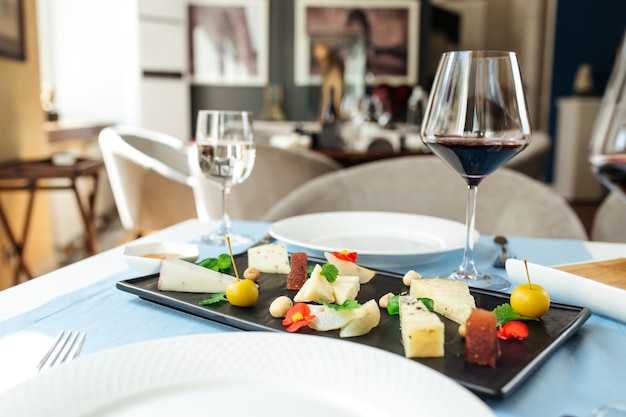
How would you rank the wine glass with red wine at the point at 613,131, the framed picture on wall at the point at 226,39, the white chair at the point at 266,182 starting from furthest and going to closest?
the framed picture on wall at the point at 226,39
the white chair at the point at 266,182
the wine glass with red wine at the point at 613,131

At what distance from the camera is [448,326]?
0.55 m

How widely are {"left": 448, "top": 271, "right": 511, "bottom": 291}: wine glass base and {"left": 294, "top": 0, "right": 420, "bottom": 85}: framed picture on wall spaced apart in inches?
264

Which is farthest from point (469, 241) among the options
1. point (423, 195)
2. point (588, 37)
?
point (588, 37)

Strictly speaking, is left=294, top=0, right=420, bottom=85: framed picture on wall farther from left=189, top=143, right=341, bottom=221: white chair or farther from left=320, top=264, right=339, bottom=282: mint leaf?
left=320, top=264, right=339, bottom=282: mint leaf

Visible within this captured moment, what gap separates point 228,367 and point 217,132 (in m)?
0.66

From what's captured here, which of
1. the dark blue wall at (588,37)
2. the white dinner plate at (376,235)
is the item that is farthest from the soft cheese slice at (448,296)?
the dark blue wall at (588,37)

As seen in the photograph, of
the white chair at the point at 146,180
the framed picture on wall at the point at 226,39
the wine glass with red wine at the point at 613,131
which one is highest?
the framed picture on wall at the point at 226,39

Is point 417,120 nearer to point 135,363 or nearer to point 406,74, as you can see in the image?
point 135,363

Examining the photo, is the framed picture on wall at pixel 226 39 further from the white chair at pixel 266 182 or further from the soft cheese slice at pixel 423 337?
the soft cheese slice at pixel 423 337

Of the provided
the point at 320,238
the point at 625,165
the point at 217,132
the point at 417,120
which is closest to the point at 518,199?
the point at 320,238

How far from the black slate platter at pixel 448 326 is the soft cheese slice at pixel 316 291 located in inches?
1.5

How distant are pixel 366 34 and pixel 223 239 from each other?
21.8ft

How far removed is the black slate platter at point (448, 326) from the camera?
46 cm

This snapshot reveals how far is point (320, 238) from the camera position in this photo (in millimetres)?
1008
